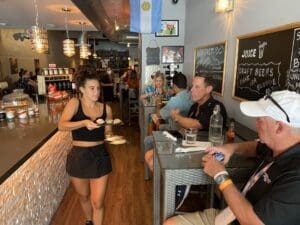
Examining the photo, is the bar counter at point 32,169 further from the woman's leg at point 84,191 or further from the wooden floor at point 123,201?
the woman's leg at point 84,191

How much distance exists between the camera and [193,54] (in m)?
4.02

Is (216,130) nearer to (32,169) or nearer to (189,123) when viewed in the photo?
(189,123)

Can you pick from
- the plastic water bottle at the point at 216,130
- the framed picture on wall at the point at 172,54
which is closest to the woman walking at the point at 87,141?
the plastic water bottle at the point at 216,130

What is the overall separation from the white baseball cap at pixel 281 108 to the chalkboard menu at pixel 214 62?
1706 mm

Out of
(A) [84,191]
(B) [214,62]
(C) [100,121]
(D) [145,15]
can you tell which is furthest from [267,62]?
(D) [145,15]

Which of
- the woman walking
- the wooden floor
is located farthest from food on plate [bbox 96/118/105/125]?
the wooden floor

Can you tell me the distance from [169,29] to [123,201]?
2.95 m

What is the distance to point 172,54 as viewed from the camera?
14.8 ft

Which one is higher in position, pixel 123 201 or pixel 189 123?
pixel 189 123

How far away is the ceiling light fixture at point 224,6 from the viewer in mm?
2594

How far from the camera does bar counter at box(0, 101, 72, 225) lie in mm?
1645

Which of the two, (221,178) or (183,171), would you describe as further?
(183,171)

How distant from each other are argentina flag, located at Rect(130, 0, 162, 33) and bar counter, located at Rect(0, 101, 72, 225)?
1800mm

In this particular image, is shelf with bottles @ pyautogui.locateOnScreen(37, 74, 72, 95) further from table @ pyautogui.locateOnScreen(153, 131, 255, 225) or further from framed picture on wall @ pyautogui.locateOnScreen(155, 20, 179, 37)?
table @ pyautogui.locateOnScreen(153, 131, 255, 225)
